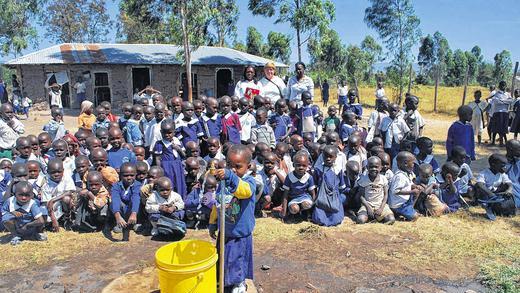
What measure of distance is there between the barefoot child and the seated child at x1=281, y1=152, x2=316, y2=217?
184 cm

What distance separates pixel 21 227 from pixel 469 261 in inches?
179

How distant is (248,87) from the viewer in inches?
278

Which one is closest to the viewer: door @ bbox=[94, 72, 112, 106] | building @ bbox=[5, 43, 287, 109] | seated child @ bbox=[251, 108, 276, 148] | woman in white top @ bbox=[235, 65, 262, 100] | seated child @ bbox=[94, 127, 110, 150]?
seated child @ bbox=[94, 127, 110, 150]

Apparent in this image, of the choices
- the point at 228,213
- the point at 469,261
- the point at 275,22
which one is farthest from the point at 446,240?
the point at 275,22

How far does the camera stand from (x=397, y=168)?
556 centimetres

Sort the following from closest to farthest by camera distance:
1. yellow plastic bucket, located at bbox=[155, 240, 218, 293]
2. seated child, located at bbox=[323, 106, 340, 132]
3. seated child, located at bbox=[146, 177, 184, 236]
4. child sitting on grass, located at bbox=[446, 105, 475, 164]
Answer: yellow plastic bucket, located at bbox=[155, 240, 218, 293]
seated child, located at bbox=[146, 177, 184, 236]
child sitting on grass, located at bbox=[446, 105, 475, 164]
seated child, located at bbox=[323, 106, 340, 132]

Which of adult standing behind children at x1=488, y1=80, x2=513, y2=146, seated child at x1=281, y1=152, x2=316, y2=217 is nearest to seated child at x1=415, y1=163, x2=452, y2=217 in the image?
seated child at x1=281, y1=152, x2=316, y2=217

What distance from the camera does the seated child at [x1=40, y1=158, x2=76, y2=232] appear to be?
15.4 ft

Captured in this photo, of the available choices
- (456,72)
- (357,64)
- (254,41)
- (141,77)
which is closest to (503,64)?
(456,72)

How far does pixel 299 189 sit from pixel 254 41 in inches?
993

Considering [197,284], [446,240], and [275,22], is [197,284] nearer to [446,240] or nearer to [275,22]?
[446,240]

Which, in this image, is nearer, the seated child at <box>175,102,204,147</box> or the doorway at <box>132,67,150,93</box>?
the seated child at <box>175,102,204,147</box>

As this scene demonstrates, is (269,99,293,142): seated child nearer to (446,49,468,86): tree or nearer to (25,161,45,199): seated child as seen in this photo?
(25,161,45,199): seated child

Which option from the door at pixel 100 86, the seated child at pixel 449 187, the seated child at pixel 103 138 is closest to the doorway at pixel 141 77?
the door at pixel 100 86
